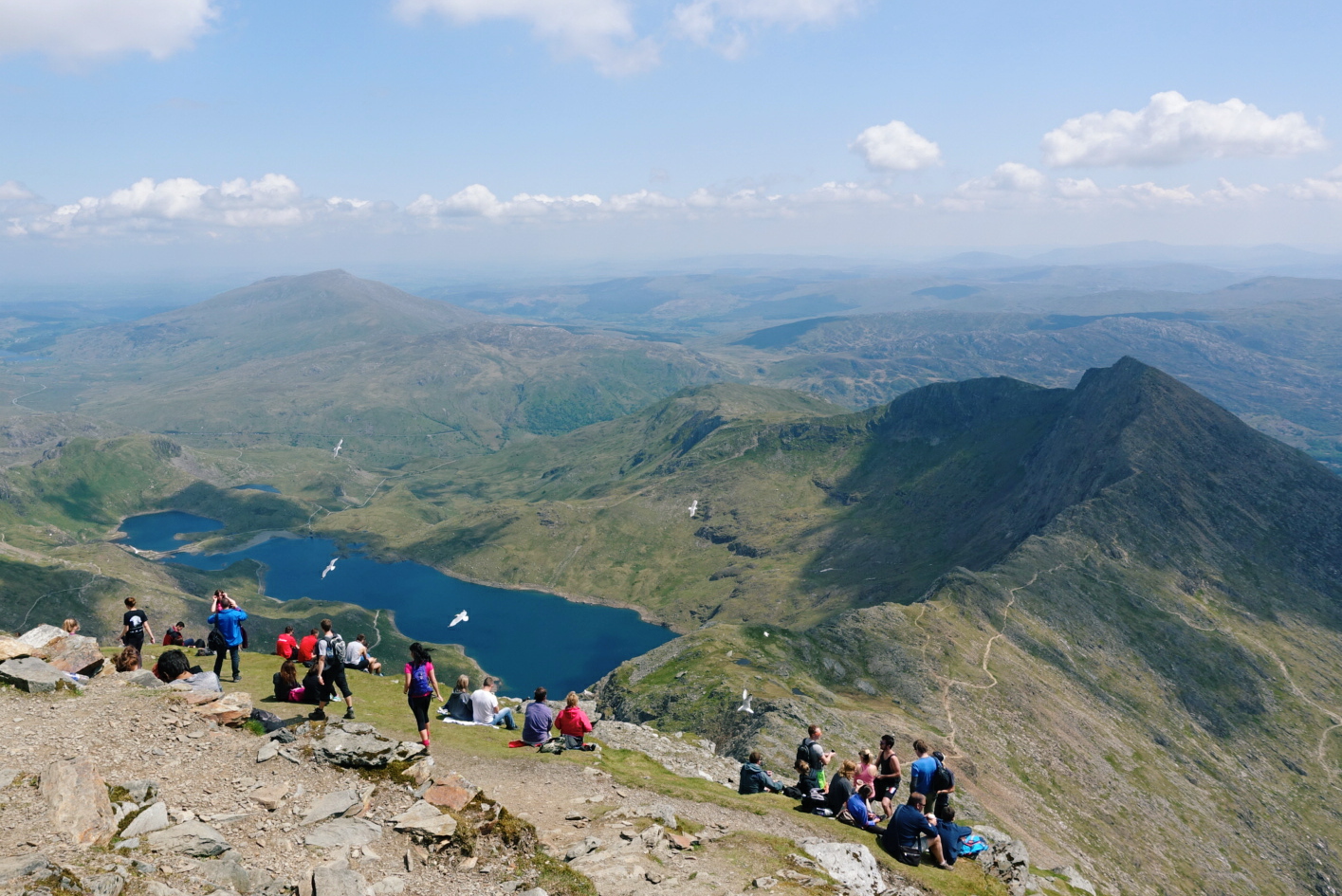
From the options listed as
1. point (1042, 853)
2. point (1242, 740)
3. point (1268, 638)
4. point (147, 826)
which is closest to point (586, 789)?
point (147, 826)

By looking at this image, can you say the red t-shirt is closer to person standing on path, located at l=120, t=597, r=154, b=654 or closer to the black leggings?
person standing on path, located at l=120, t=597, r=154, b=654

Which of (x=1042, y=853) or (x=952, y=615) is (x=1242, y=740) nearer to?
(x=952, y=615)

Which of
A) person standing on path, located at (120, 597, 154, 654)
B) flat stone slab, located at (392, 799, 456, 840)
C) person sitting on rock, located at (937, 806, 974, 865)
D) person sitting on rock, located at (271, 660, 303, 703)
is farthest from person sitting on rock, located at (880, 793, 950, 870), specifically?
person standing on path, located at (120, 597, 154, 654)

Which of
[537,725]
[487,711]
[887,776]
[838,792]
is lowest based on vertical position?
[838,792]

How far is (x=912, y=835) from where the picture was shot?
29.3 metres

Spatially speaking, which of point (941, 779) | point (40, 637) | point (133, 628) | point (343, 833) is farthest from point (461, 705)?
point (941, 779)

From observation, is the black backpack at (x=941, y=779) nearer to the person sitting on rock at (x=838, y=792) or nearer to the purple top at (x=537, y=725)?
the person sitting on rock at (x=838, y=792)

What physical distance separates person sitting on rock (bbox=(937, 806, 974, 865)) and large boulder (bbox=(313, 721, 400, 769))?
77.1 feet

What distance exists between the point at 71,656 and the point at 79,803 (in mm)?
14842

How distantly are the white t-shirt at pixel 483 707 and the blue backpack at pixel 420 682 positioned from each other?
7.55m

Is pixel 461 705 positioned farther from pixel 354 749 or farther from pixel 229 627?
pixel 229 627

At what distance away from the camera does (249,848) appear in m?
22.0

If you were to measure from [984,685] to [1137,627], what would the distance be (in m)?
64.0

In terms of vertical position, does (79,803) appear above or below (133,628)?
above
